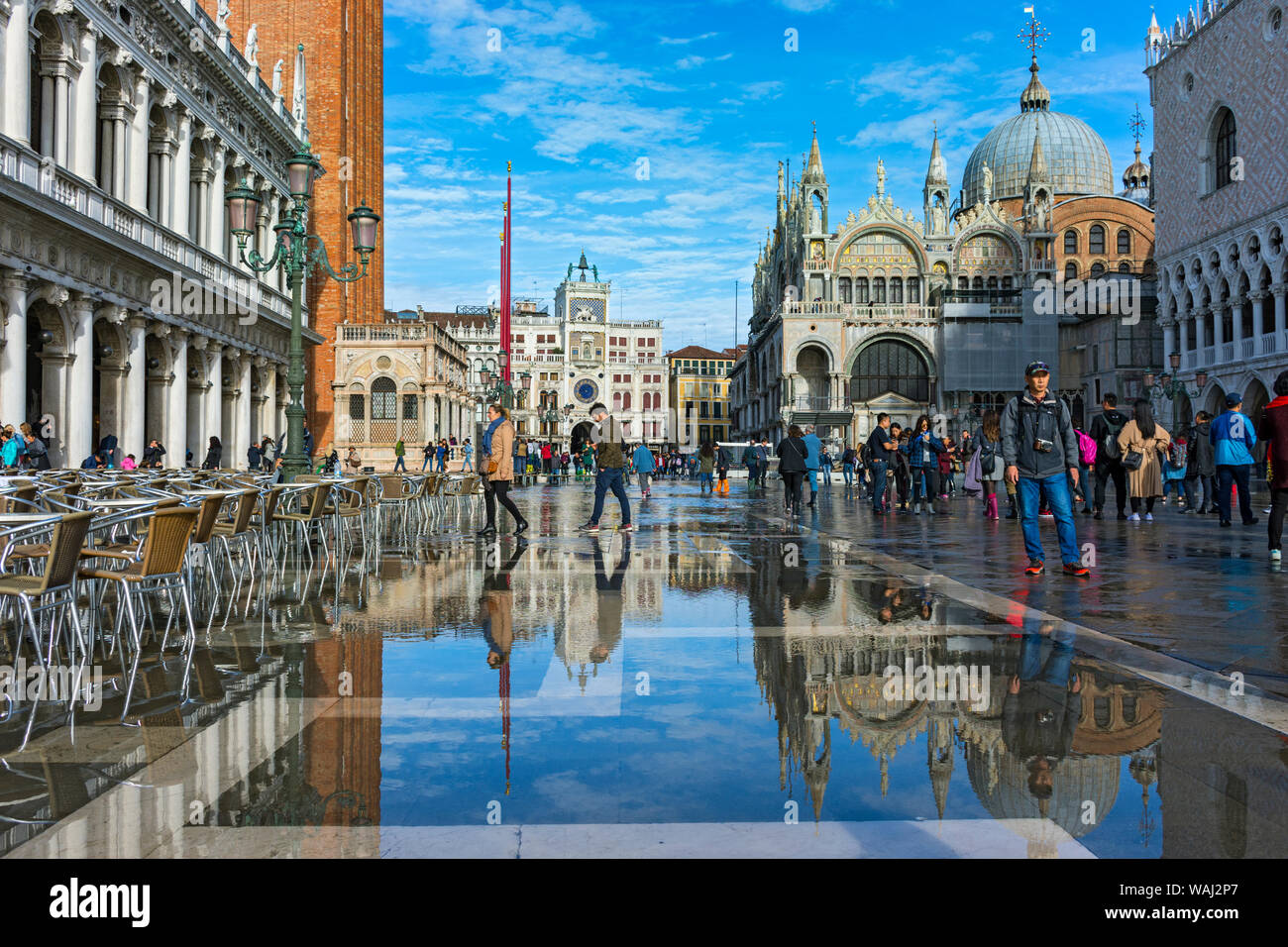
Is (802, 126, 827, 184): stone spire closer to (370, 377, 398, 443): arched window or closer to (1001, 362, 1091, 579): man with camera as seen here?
(370, 377, 398, 443): arched window

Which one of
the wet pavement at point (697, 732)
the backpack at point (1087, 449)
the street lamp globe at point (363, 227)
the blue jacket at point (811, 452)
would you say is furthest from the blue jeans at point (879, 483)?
the wet pavement at point (697, 732)

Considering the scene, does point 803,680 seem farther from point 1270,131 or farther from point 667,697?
point 1270,131

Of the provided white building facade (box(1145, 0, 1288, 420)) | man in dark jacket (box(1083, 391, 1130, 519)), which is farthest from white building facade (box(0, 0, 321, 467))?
white building facade (box(1145, 0, 1288, 420))

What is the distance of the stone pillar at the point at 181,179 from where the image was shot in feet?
82.8

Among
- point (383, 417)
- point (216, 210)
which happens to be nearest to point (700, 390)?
point (383, 417)

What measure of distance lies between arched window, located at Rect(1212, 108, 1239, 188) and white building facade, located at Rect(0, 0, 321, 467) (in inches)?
1395

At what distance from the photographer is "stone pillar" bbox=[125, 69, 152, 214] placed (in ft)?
74.0

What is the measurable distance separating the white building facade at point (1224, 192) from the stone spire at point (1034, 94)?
2845 centimetres

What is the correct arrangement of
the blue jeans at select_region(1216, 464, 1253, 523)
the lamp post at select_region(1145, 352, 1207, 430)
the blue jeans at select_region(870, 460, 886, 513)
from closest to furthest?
1. the blue jeans at select_region(1216, 464, 1253, 523)
2. the blue jeans at select_region(870, 460, 886, 513)
3. the lamp post at select_region(1145, 352, 1207, 430)

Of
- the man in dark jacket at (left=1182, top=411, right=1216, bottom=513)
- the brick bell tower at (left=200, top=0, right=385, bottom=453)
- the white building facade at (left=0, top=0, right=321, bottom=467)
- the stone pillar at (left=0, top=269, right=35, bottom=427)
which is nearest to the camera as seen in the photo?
the man in dark jacket at (left=1182, top=411, right=1216, bottom=513)

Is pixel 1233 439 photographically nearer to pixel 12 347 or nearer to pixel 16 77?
pixel 12 347

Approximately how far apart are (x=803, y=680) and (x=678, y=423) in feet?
345

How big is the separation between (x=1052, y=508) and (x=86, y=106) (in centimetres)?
1989

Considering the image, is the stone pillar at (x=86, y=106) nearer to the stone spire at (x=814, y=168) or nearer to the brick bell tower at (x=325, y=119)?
the brick bell tower at (x=325, y=119)
